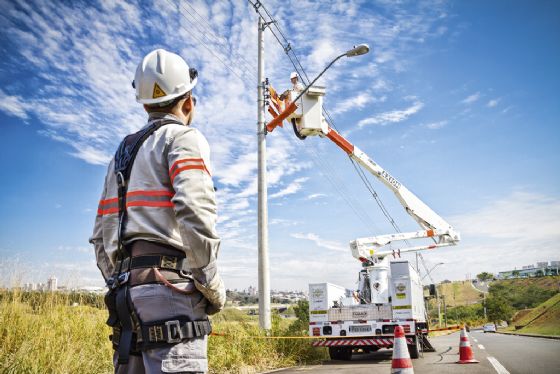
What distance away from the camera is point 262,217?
36.2 feet

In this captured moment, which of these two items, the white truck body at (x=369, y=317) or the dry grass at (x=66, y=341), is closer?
the dry grass at (x=66, y=341)

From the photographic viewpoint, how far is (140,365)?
2.08 metres

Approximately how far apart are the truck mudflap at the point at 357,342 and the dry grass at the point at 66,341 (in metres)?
2.74

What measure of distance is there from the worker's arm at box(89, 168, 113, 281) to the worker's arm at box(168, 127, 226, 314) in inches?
24.5

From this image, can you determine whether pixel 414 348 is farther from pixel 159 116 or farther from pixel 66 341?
pixel 159 116

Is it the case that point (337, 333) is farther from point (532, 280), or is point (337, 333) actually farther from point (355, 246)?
point (532, 280)

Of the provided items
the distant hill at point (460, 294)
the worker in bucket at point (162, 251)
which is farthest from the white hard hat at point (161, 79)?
the distant hill at point (460, 294)

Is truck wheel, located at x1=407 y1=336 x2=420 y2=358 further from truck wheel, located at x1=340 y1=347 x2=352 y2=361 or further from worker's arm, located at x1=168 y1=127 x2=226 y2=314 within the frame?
worker's arm, located at x1=168 y1=127 x2=226 y2=314

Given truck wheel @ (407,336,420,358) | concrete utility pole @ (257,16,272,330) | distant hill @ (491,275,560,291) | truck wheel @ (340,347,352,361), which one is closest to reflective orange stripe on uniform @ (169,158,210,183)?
concrete utility pole @ (257,16,272,330)

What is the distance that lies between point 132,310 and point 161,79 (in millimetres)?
1205

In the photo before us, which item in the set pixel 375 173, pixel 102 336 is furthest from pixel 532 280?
pixel 102 336

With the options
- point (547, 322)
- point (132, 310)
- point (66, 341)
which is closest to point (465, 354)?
point (66, 341)

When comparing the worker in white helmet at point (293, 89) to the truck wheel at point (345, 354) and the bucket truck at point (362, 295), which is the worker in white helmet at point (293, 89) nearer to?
the bucket truck at point (362, 295)

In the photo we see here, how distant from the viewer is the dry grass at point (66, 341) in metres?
5.03
